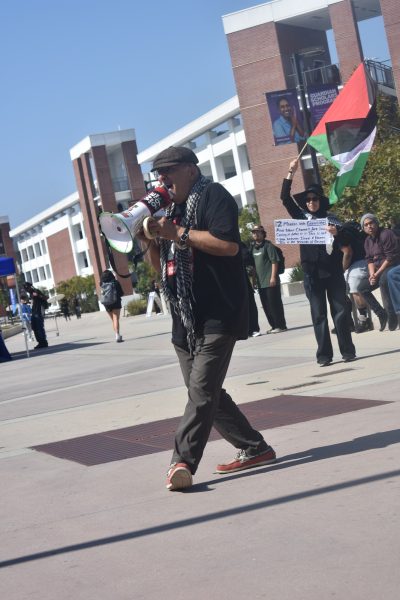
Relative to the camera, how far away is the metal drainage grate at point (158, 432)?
25.5 feet

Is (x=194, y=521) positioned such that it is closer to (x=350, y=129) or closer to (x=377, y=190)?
(x=350, y=129)

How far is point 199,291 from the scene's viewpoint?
6.05 meters

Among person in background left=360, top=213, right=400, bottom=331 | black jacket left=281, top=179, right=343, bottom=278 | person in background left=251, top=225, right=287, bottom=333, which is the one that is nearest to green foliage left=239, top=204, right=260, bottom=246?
person in background left=251, top=225, right=287, bottom=333

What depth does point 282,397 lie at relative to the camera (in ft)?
31.2

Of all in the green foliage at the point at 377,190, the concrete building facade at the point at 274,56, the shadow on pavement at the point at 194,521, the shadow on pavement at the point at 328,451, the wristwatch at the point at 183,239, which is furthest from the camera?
the concrete building facade at the point at 274,56

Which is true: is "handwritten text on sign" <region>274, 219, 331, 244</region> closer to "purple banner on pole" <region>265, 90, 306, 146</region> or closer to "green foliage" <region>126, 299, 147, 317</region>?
"purple banner on pole" <region>265, 90, 306, 146</region>

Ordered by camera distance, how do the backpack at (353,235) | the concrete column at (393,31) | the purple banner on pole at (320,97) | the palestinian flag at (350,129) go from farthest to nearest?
the concrete column at (393,31) → the purple banner on pole at (320,97) → the palestinian flag at (350,129) → the backpack at (353,235)

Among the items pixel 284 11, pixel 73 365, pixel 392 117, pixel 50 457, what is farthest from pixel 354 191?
pixel 50 457

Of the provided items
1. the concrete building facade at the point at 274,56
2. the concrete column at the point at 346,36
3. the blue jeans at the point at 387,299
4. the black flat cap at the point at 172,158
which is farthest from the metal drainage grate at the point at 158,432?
the concrete column at the point at 346,36

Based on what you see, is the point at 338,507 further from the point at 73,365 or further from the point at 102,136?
the point at 102,136

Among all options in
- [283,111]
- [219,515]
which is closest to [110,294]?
[283,111]

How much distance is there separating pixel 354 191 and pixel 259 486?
3151 centimetres

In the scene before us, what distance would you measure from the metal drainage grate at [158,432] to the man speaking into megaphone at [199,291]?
1579mm

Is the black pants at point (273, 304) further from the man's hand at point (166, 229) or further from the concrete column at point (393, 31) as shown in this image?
the concrete column at point (393, 31)
